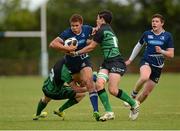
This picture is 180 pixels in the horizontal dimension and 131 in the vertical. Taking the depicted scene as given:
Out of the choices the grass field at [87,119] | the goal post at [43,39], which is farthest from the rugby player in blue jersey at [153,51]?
the goal post at [43,39]

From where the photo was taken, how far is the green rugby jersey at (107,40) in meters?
13.5

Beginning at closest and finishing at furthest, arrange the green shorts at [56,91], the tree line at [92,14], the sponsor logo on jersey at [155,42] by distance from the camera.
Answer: the green shorts at [56,91] → the sponsor logo on jersey at [155,42] → the tree line at [92,14]

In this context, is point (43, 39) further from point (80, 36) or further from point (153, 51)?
point (80, 36)

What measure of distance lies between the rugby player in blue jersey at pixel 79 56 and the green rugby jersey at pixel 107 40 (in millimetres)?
297

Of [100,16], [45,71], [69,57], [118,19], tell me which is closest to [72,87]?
[69,57]

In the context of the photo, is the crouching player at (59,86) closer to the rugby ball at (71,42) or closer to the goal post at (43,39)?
the rugby ball at (71,42)

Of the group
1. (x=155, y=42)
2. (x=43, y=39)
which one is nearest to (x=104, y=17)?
(x=155, y=42)

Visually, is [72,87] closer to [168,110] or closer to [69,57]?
[69,57]

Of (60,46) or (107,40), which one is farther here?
(107,40)

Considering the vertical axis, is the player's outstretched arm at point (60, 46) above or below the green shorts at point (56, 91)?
above

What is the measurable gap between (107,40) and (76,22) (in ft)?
2.33

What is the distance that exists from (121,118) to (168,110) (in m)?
2.52

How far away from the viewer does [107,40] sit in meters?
13.6

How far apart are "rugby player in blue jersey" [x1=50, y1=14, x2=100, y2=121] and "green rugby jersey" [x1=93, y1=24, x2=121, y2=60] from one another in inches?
11.7
